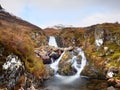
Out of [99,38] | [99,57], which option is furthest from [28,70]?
[99,38]

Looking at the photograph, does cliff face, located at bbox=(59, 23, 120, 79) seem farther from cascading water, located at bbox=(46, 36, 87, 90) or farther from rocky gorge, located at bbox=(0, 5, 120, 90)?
cascading water, located at bbox=(46, 36, 87, 90)

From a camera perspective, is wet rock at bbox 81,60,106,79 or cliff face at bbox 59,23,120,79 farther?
cliff face at bbox 59,23,120,79

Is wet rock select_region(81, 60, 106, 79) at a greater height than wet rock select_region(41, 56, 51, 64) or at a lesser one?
lesser

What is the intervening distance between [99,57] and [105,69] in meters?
12.6

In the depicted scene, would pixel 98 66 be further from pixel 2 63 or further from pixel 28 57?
pixel 2 63

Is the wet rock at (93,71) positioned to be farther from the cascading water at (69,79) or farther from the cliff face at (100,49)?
the cascading water at (69,79)

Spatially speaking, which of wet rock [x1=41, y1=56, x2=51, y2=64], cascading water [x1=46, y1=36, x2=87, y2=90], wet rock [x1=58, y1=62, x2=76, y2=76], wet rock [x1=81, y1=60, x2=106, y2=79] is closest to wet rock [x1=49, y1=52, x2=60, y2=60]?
cascading water [x1=46, y1=36, x2=87, y2=90]

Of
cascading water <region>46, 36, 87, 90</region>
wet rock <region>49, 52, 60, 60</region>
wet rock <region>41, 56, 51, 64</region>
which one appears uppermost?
wet rock <region>49, 52, 60, 60</region>

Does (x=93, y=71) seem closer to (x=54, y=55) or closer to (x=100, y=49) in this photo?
(x=100, y=49)

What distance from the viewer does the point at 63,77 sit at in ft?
330

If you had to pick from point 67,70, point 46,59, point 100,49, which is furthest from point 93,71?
point 46,59

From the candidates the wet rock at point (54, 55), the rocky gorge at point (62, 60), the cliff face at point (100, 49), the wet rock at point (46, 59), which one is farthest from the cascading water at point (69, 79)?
the cliff face at point (100, 49)

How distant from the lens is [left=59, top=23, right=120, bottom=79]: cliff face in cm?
9969

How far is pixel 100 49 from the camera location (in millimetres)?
117125
